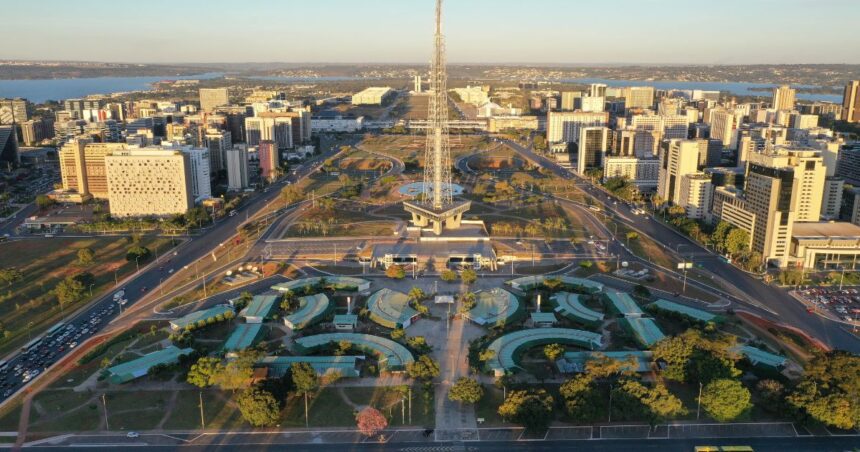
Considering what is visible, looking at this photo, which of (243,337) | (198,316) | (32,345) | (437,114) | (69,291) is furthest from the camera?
(437,114)

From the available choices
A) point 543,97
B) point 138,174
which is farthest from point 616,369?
point 543,97

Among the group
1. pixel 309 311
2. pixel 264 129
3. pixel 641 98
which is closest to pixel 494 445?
pixel 309 311

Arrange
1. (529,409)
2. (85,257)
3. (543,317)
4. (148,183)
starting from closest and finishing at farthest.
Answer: (529,409)
(543,317)
(85,257)
(148,183)

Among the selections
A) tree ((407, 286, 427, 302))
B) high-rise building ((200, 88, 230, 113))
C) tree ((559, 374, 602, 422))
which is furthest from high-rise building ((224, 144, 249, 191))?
high-rise building ((200, 88, 230, 113))

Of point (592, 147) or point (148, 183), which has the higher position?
point (592, 147)

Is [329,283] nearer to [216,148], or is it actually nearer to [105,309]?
[105,309]

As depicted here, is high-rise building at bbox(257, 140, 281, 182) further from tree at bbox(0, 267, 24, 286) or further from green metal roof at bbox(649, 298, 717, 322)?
green metal roof at bbox(649, 298, 717, 322)
